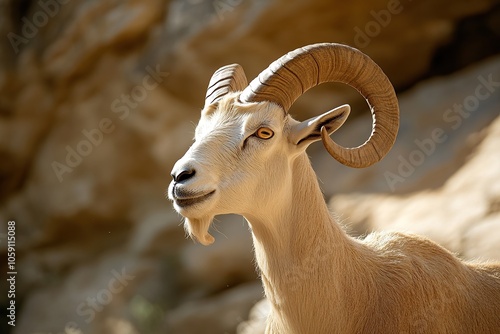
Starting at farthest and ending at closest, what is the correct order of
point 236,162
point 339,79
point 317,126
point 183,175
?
point 339,79
point 317,126
point 236,162
point 183,175

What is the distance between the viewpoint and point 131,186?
12383mm

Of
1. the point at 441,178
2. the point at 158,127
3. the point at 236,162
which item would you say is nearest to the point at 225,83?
the point at 236,162

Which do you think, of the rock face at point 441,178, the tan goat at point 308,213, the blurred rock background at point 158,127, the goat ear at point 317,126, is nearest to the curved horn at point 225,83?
the tan goat at point 308,213

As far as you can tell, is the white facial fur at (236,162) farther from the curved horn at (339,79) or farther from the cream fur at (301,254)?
the curved horn at (339,79)

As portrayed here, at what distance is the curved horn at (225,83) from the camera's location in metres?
5.39

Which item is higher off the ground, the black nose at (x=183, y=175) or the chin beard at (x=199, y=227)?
the black nose at (x=183, y=175)

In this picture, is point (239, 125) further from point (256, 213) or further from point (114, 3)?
point (114, 3)

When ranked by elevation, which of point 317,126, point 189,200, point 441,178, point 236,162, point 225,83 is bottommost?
point 441,178

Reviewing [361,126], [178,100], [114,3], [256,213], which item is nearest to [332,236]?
[256,213]

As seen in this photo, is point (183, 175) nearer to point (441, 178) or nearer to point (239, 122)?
point (239, 122)

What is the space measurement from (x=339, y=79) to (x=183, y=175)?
144cm

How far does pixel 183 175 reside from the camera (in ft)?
14.6

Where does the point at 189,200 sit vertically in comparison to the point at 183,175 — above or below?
below

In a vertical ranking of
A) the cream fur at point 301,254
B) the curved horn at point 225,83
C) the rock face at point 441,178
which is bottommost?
the rock face at point 441,178
